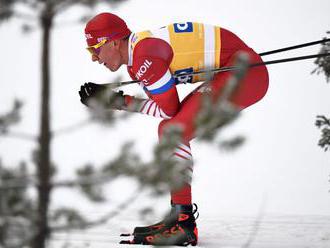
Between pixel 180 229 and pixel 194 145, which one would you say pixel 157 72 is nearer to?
pixel 180 229

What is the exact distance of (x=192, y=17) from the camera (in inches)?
471

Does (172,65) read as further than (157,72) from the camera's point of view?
Yes

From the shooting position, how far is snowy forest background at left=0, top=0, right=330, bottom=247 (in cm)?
157

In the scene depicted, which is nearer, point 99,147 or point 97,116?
point 97,116

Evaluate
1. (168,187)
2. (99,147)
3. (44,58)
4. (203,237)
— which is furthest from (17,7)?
(99,147)

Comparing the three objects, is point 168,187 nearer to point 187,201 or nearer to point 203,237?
point 187,201

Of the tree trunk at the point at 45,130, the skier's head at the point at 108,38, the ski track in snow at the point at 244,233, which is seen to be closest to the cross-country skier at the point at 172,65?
the skier's head at the point at 108,38

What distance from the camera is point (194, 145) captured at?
413 cm

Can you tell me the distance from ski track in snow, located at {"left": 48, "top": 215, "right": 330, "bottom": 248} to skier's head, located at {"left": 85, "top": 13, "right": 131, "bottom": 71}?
863 mm

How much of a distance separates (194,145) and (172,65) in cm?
129

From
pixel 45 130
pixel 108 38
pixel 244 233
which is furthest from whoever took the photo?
pixel 244 233

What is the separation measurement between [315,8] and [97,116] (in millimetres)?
11004

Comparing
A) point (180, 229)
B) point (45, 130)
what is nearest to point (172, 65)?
point (180, 229)

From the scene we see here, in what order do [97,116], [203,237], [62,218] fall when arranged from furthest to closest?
1. [203,237]
2. [97,116]
3. [62,218]
